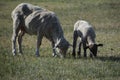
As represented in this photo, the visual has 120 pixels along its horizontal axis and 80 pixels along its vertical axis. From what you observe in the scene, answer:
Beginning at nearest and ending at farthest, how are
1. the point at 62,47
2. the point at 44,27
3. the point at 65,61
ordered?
Result: the point at 65,61, the point at 62,47, the point at 44,27

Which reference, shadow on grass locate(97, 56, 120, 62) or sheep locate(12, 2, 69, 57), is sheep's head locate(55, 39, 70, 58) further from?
shadow on grass locate(97, 56, 120, 62)

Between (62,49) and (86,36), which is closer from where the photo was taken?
(62,49)

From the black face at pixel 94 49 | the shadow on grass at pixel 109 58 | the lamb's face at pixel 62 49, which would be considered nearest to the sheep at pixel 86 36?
the black face at pixel 94 49

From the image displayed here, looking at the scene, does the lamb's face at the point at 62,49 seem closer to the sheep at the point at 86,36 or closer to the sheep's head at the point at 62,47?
the sheep's head at the point at 62,47

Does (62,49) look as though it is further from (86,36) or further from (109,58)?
(109,58)

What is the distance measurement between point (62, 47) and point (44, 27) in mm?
1354

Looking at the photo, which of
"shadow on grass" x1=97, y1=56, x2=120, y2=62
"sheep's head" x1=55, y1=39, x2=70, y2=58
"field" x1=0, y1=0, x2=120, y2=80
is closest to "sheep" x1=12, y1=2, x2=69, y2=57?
"sheep's head" x1=55, y1=39, x2=70, y2=58

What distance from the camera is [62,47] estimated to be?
17578mm

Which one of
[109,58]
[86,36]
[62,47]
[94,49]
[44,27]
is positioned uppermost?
[44,27]

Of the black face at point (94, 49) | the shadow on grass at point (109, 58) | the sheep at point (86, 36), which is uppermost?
the sheep at point (86, 36)

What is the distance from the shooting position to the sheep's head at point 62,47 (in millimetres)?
17562

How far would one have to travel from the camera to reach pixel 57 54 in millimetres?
18172

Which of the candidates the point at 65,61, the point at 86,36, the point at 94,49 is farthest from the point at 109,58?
the point at 65,61

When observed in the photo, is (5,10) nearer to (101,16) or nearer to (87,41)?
(101,16)
